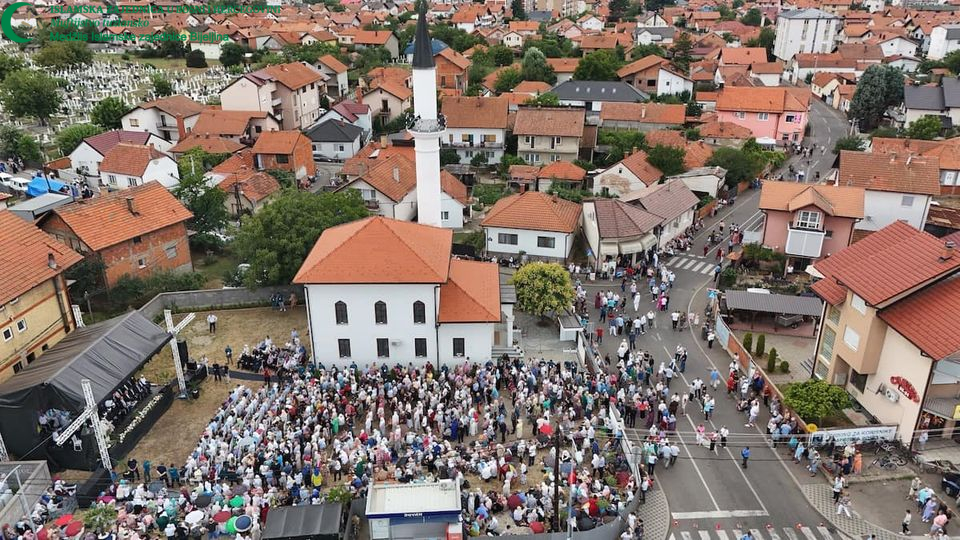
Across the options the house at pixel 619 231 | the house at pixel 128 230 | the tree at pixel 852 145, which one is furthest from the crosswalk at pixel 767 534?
the tree at pixel 852 145

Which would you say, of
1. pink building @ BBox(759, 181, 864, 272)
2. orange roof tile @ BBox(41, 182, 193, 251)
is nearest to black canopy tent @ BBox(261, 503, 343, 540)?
orange roof tile @ BBox(41, 182, 193, 251)

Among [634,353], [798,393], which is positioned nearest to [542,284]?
[634,353]

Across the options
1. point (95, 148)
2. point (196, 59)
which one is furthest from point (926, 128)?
point (196, 59)

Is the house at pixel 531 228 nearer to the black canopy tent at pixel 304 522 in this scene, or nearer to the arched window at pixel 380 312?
the arched window at pixel 380 312

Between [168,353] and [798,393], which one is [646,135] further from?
[168,353]

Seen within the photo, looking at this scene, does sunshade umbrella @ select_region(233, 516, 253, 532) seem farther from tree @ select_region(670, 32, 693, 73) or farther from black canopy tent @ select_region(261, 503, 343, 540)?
tree @ select_region(670, 32, 693, 73)

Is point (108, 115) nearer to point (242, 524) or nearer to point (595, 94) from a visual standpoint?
point (595, 94)
